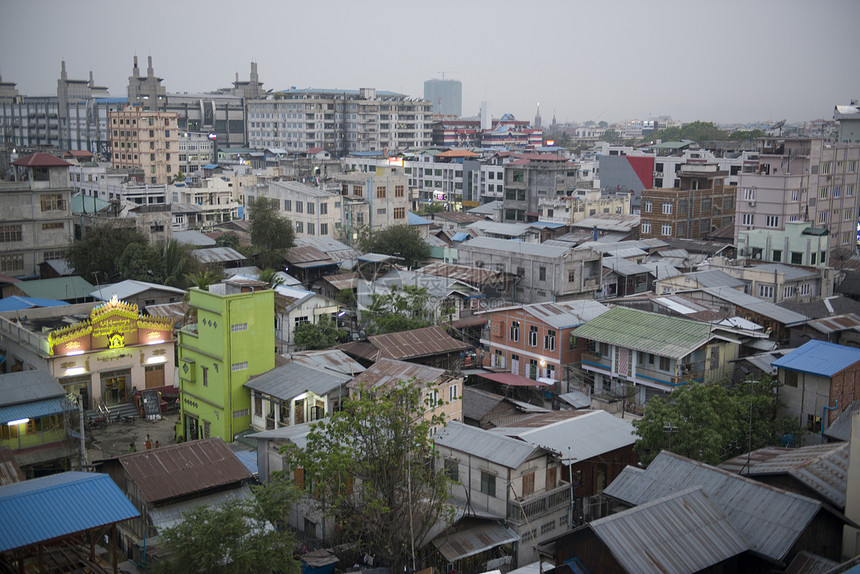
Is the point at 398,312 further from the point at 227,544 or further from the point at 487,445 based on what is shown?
the point at 227,544

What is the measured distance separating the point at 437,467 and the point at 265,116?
85353mm

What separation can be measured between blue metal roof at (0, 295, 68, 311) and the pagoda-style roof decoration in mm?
4917

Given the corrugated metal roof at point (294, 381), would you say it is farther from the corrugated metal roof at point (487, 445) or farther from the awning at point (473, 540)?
the awning at point (473, 540)

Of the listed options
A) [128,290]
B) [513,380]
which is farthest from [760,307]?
[128,290]

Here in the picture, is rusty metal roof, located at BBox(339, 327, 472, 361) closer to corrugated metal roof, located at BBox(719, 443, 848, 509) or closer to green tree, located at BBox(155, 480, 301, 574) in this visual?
corrugated metal roof, located at BBox(719, 443, 848, 509)


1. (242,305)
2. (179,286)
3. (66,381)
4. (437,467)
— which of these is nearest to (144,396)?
(66,381)

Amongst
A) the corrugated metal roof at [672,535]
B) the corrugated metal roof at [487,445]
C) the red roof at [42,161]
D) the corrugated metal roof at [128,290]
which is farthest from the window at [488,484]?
the red roof at [42,161]

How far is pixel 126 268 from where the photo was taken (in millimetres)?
33938

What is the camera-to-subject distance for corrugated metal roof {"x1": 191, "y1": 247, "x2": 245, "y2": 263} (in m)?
37.3

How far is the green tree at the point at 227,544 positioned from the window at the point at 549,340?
45.7 feet

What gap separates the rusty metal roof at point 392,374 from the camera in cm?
2053

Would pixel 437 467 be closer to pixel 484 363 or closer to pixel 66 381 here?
pixel 484 363

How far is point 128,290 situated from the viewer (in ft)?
→ 100

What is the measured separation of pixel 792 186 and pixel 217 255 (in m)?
28.3
